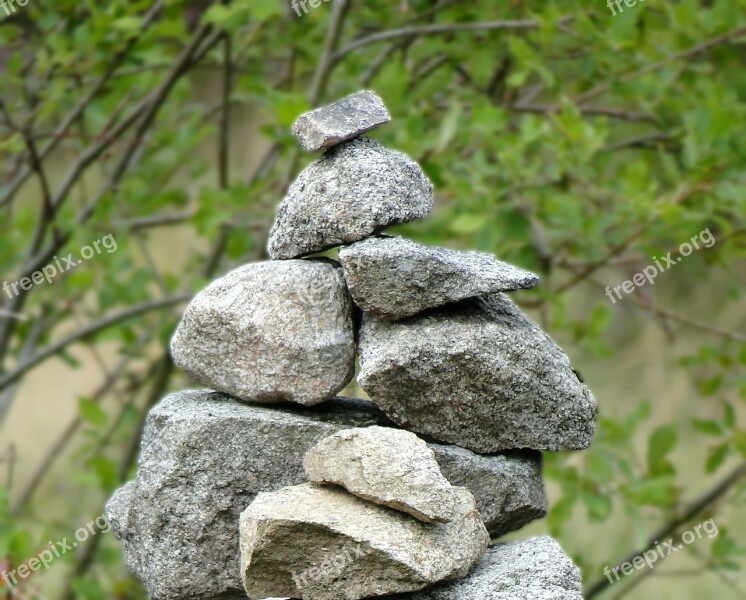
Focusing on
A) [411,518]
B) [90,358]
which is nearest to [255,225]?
[411,518]

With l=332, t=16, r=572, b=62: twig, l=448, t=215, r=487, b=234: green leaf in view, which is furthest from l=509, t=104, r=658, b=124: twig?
l=448, t=215, r=487, b=234: green leaf

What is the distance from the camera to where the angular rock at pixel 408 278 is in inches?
92.6

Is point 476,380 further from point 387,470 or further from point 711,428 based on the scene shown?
point 711,428

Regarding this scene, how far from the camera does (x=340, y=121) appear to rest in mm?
2553

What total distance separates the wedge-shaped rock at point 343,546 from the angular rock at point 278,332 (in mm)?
280

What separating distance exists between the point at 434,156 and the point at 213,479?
2.87 metres

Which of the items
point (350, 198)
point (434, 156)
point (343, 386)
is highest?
point (350, 198)

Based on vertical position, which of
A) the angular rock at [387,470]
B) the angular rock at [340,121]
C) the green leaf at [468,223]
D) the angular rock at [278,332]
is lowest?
the green leaf at [468,223]

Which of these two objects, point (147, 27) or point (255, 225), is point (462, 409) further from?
point (147, 27)

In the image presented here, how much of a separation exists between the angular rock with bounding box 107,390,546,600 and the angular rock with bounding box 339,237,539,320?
340 millimetres
